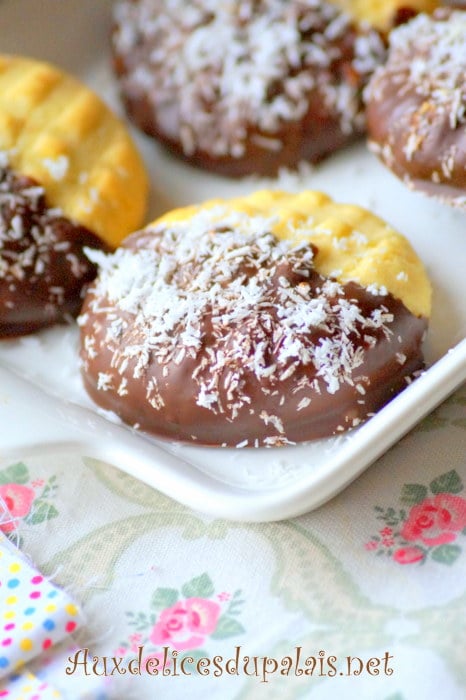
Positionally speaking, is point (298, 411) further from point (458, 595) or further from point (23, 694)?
point (23, 694)

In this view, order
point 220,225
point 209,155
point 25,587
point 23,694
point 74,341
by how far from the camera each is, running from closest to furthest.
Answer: point 23,694, point 25,587, point 220,225, point 74,341, point 209,155

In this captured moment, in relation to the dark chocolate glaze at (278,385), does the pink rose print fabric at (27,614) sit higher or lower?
lower

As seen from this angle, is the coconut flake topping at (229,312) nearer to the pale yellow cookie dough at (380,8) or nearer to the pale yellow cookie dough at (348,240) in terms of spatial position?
the pale yellow cookie dough at (348,240)

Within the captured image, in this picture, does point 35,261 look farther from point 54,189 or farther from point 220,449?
point 220,449

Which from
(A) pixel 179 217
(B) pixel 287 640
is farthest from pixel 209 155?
(B) pixel 287 640

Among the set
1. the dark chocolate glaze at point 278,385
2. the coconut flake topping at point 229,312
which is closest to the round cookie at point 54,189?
the coconut flake topping at point 229,312

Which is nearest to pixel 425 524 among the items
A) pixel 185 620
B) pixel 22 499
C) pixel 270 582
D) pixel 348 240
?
pixel 270 582
